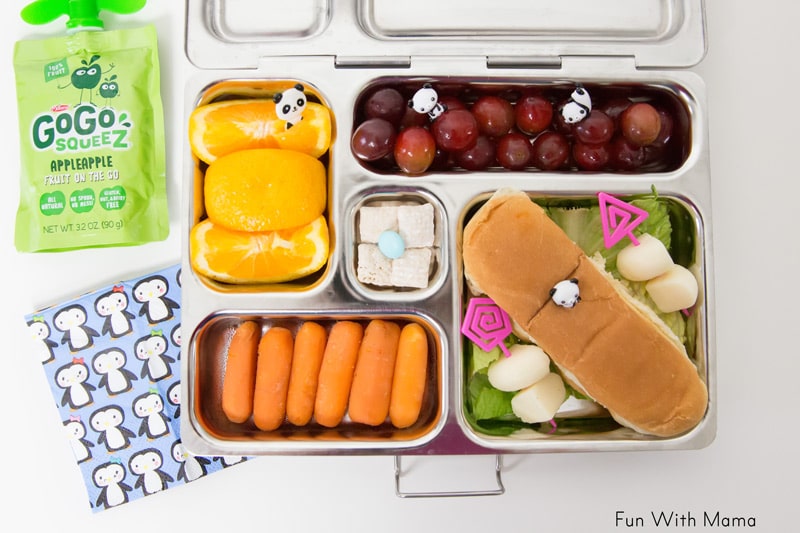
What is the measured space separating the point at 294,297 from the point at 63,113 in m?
0.91

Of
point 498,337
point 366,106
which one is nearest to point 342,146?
point 366,106

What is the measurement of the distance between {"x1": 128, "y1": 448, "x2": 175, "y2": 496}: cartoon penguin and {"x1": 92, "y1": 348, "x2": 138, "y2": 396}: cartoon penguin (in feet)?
0.64

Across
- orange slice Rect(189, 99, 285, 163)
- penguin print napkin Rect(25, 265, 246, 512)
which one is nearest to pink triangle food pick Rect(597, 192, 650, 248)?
orange slice Rect(189, 99, 285, 163)

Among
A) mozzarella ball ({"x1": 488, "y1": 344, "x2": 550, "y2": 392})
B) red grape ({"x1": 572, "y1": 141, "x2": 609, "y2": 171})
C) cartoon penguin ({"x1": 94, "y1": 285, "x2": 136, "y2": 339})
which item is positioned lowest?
mozzarella ball ({"x1": 488, "y1": 344, "x2": 550, "y2": 392})

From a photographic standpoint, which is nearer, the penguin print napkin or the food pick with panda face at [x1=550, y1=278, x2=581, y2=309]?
the food pick with panda face at [x1=550, y1=278, x2=581, y2=309]

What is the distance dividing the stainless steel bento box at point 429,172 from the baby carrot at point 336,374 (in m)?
0.05

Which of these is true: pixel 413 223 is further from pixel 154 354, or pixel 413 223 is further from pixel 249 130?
pixel 154 354

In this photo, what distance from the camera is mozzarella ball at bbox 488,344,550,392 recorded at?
1.39 meters

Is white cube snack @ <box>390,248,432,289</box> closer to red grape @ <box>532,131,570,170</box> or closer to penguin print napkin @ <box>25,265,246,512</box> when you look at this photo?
red grape @ <box>532,131,570,170</box>

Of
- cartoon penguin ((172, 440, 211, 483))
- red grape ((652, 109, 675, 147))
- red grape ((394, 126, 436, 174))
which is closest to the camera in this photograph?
red grape ((394, 126, 436, 174))

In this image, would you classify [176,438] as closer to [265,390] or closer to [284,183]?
[265,390]

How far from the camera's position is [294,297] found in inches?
56.3

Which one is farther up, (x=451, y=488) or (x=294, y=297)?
(x=294, y=297)

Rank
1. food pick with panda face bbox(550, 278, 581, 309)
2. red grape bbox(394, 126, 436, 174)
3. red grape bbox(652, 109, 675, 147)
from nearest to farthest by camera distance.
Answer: food pick with panda face bbox(550, 278, 581, 309)
red grape bbox(394, 126, 436, 174)
red grape bbox(652, 109, 675, 147)
